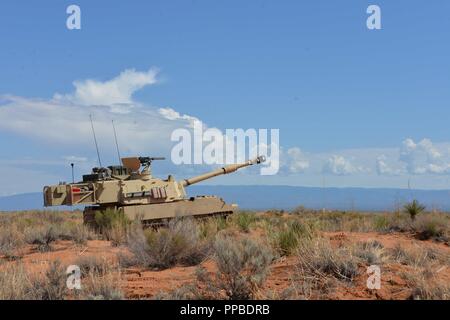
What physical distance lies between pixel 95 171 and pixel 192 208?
3.75 metres

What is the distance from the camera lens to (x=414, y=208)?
20953 millimetres

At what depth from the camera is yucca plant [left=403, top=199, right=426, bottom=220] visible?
2080 centimetres

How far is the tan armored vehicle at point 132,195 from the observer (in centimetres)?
1828

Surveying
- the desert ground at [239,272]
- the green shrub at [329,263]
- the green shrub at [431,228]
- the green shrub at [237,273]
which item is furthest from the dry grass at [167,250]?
the green shrub at [431,228]

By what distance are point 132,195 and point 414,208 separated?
10684mm

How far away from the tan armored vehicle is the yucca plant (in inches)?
285

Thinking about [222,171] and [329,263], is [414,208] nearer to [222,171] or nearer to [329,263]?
[222,171]

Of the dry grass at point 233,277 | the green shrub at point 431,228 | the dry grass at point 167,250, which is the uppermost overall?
the dry grass at point 233,277

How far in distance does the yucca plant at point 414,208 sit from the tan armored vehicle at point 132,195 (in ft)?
23.7

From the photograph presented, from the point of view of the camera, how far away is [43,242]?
15672mm

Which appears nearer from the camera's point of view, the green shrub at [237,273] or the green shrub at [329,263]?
the green shrub at [237,273]

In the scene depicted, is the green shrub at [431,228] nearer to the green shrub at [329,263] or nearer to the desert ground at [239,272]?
the desert ground at [239,272]

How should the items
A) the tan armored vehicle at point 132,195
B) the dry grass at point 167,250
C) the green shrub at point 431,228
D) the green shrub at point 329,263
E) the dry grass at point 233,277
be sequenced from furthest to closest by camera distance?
the tan armored vehicle at point 132,195 → the green shrub at point 431,228 → the dry grass at point 167,250 → the green shrub at point 329,263 → the dry grass at point 233,277
